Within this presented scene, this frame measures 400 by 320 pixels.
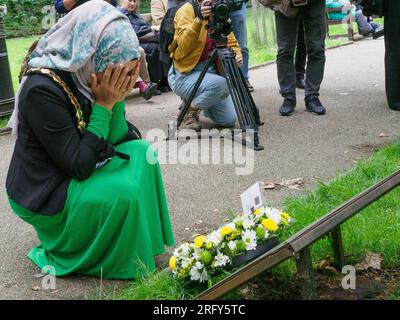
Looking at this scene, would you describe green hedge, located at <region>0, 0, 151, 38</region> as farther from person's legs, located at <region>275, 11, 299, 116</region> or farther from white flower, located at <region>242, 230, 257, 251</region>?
white flower, located at <region>242, 230, 257, 251</region>

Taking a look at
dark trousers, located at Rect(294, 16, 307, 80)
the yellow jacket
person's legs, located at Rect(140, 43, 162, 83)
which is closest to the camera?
the yellow jacket

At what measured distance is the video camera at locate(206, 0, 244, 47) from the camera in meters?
5.02

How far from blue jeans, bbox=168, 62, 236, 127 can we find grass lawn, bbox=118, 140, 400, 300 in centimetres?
154

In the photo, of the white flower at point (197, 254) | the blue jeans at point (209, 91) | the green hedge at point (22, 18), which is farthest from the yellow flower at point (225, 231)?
the green hedge at point (22, 18)

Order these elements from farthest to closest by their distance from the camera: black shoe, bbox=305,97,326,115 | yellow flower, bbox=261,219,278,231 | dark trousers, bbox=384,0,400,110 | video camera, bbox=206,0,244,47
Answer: black shoe, bbox=305,97,326,115
dark trousers, bbox=384,0,400,110
video camera, bbox=206,0,244,47
yellow flower, bbox=261,219,278,231

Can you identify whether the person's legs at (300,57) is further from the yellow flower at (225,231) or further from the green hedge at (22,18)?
the green hedge at (22,18)

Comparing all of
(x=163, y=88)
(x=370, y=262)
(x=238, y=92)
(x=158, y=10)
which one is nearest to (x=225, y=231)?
(x=370, y=262)

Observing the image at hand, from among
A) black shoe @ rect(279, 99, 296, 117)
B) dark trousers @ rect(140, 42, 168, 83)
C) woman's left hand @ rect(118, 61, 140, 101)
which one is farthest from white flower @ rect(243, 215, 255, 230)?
dark trousers @ rect(140, 42, 168, 83)

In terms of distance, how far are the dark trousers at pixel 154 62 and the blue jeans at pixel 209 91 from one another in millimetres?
2169

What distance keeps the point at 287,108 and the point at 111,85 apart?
343cm

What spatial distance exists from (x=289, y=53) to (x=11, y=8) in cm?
1584

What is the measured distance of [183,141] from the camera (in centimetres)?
560

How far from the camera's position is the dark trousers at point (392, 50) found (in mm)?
5746
